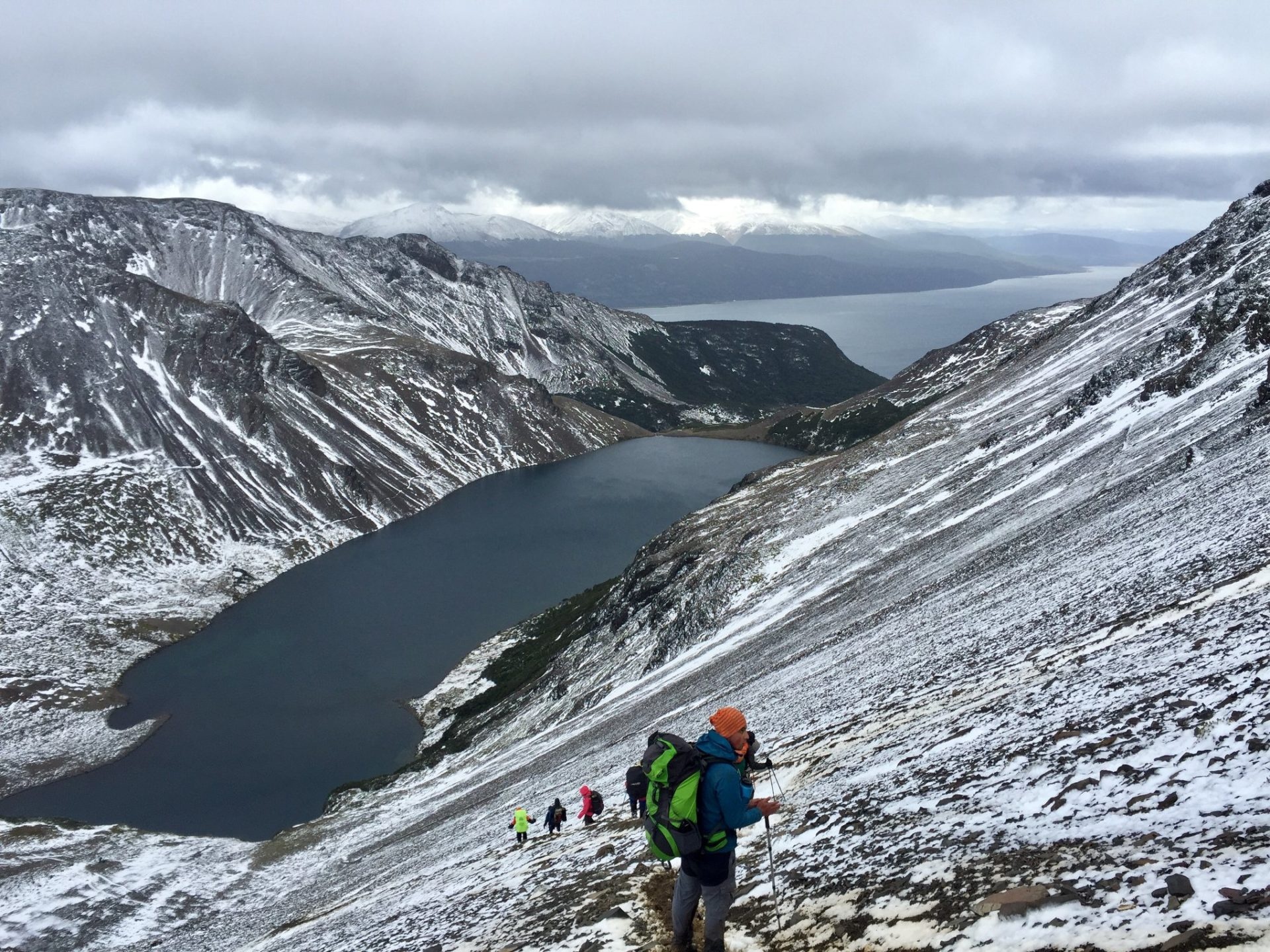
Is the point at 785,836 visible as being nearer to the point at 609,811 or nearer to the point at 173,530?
the point at 609,811

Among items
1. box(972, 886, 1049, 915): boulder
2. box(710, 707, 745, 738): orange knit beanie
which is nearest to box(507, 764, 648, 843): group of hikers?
box(710, 707, 745, 738): orange knit beanie

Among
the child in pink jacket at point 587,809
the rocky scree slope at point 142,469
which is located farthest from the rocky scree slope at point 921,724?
the rocky scree slope at point 142,469

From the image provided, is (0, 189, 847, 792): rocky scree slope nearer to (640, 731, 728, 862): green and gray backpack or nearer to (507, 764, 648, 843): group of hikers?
(507, 764, 648, 843): group of hikers

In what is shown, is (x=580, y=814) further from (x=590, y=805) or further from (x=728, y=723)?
(x=728, y=723)

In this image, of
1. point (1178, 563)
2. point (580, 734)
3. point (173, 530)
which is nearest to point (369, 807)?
point (580, 734)

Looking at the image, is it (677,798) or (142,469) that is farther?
(142,469)

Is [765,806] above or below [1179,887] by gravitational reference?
above

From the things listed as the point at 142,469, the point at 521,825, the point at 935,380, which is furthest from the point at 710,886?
the point at 935,380
